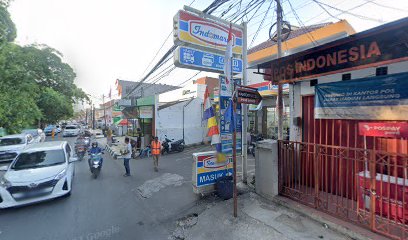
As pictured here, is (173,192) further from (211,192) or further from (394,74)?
(394,74)

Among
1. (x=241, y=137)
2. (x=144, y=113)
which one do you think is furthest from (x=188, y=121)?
(x=241, y=137)

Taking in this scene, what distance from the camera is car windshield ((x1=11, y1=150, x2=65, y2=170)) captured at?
6.11 metres

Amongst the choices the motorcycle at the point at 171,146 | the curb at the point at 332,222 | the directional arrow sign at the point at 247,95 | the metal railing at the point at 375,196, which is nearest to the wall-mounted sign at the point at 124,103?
the motorcycle at the point at 171,146

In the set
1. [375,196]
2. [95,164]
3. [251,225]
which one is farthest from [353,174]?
[95,164]

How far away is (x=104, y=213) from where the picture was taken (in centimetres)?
517

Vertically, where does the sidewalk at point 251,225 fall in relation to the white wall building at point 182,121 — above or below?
below

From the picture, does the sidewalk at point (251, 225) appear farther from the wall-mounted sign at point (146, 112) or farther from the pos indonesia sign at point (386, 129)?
the wall-mounted sign at point (146, 112)

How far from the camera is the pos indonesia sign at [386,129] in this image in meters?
3.58

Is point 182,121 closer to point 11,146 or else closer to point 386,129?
A: point 11,146

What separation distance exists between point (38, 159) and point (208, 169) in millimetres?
5407

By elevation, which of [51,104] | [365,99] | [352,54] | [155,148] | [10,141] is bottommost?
[155,148]

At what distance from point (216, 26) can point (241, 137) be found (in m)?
3.64

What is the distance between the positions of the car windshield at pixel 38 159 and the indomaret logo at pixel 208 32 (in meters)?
5.81

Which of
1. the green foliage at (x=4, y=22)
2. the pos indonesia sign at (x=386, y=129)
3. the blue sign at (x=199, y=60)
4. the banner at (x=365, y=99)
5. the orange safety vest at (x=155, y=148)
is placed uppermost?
the green foliage at (x=4, y=22)
